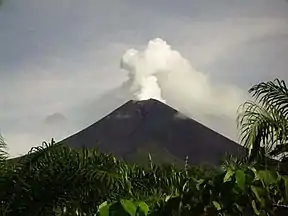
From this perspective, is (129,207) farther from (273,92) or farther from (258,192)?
(273,92)

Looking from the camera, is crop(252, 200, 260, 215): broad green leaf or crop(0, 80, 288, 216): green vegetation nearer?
crop(252, 200, 260, 215): broad green leaf

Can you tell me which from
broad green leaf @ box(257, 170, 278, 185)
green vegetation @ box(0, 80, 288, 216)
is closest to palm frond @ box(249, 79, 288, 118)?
green vegetation @ box(0, 80, 288, 216)

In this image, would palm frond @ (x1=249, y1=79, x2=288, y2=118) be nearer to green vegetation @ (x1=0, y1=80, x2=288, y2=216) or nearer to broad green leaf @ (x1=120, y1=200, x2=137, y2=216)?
green vegetation @ (x1=0, y1=80, x2=288, y2=216)

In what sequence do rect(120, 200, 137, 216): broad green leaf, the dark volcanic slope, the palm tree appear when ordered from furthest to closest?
the dark volcanic slope, the palm tree, rect(120, 200, 137, 216): broad green leaf

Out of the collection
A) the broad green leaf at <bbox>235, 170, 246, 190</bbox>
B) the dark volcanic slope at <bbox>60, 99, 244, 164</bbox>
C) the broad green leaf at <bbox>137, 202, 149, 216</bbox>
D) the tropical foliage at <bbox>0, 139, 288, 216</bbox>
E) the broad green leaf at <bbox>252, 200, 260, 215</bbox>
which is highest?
the dark volcanic slope at <bbox>60, 99, 244, 164</bbox>

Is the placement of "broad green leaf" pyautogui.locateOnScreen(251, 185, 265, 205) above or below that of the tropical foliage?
below

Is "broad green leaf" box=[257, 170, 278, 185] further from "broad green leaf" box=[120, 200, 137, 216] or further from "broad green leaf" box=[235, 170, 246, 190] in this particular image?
"broad green leaf" box=[120, 200, 137, 216]

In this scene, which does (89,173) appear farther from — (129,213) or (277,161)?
(129,213)

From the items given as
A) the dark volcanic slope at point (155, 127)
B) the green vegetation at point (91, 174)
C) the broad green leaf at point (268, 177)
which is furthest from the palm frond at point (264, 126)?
the dark volcanic slope at point (155, 127)

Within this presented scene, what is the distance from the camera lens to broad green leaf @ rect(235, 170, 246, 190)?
3064 millimetres

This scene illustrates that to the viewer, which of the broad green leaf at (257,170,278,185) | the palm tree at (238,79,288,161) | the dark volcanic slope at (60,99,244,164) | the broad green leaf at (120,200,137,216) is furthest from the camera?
the dark volcanic slope at (60,99,244,164)

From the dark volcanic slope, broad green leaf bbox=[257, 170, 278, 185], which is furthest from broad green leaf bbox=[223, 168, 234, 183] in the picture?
the dark volcanic slope

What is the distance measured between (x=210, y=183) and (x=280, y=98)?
13.7ft

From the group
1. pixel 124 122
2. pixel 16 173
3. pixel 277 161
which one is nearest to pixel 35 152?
pixel 16 173
